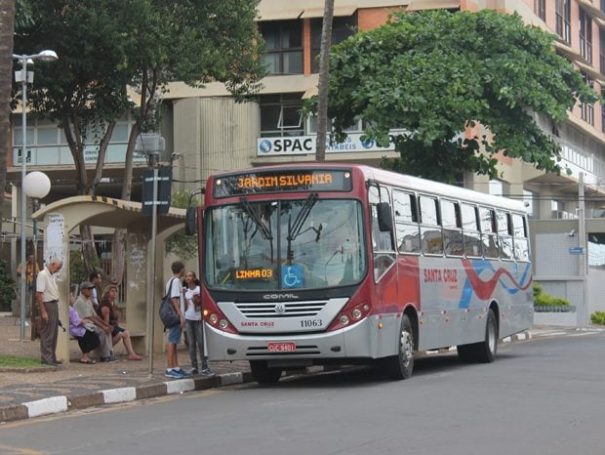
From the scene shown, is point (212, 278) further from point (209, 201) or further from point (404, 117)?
point (404, 117)

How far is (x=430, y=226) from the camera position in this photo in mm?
17016

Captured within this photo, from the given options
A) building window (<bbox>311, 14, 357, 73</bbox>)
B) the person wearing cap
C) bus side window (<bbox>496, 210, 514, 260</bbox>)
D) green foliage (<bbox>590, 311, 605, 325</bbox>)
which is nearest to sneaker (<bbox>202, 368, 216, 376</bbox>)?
the person wearing cap

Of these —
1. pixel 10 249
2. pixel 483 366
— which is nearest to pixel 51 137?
pixel 10 249

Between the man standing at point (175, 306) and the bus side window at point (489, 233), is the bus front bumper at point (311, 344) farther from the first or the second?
the bus side window at point (489, 233)

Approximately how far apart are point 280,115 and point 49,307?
25.7 m

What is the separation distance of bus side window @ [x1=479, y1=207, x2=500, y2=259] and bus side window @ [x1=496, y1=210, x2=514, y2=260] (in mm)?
325

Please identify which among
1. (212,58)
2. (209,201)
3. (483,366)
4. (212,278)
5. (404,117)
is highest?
(212,58)

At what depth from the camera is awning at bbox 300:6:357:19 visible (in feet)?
129

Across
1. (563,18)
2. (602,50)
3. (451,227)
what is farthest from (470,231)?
(602,50)

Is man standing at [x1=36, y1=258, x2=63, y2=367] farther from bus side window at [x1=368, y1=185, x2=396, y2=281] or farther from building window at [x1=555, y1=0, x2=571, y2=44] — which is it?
building window at [x1=555, y1=0, x2=571, y2=44]

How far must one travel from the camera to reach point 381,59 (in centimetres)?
2486

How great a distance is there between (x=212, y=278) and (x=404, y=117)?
1035 centimetres

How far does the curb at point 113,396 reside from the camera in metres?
11.8

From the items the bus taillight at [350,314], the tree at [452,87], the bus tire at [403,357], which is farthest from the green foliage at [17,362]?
the tree at [452,87]
